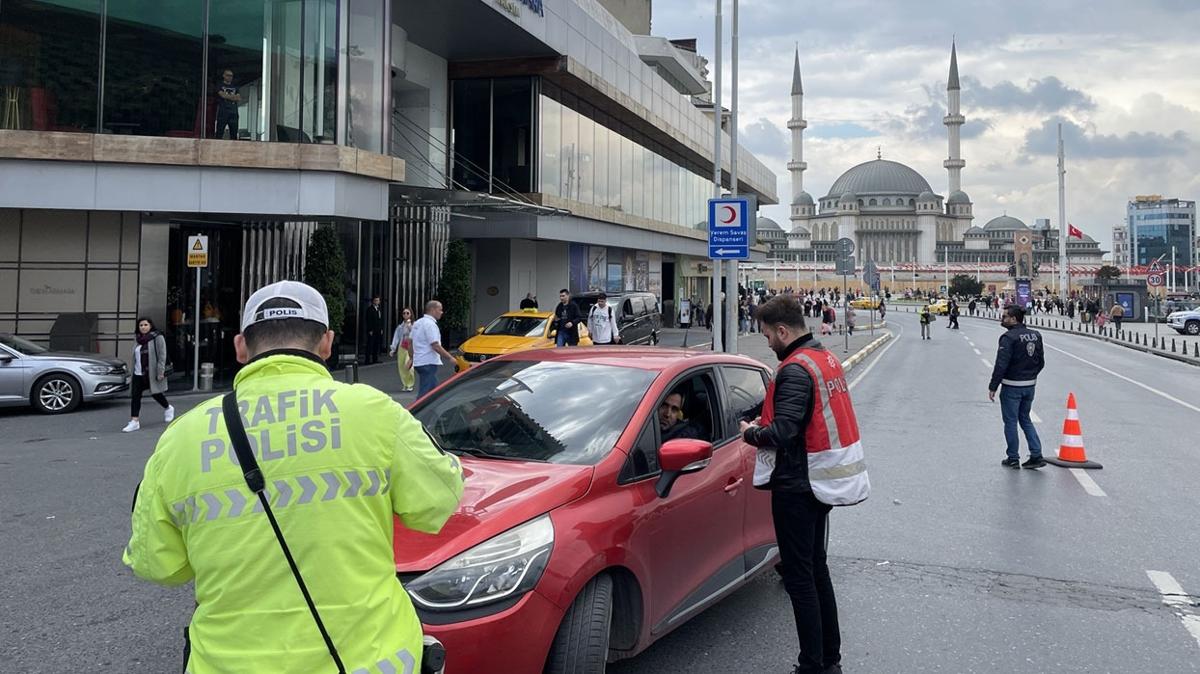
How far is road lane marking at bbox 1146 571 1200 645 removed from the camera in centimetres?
508

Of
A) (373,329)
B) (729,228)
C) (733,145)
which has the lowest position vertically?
(373,329)

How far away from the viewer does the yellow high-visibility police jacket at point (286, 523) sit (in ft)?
6.64

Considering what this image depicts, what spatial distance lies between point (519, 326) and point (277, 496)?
17468 mm

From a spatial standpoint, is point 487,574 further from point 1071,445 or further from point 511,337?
point 511,337

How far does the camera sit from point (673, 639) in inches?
187

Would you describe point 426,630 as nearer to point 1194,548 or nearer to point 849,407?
point 849,407

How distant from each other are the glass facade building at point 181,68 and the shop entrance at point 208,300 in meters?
2.96

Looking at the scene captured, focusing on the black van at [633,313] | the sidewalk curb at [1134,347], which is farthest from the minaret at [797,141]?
the black van at [633,313]

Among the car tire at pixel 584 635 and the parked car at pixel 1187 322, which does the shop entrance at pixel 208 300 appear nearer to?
the car tire at pixel 584 635

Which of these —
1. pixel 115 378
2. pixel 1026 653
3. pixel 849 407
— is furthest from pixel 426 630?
pixel 115 378

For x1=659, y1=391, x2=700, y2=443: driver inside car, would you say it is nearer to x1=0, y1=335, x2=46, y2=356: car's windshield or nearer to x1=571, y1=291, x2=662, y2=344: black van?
x1=0, y1=335, x2=46, y2=356: car's windshield

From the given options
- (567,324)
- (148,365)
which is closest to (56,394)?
(148,365)

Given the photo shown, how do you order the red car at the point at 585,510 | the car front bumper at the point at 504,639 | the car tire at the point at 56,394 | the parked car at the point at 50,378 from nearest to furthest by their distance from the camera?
1. the car front bumper at the point at 504,639
2. the red car at the point at 585,510
3. the parked car at the point at 50,378
4. the car tire at the point at 56,394

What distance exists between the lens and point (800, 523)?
4.19 metres
